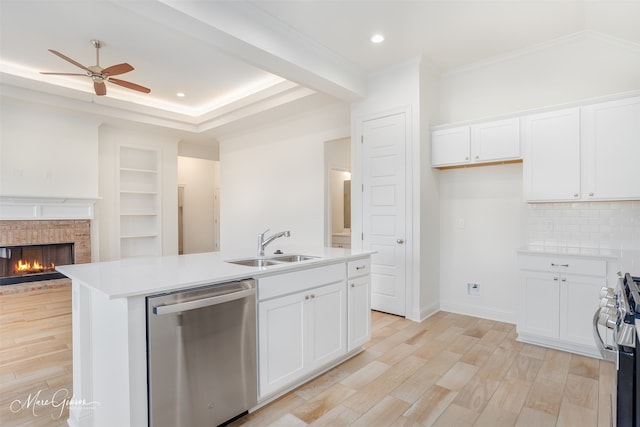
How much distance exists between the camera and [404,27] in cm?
325

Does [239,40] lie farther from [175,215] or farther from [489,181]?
[175,215]

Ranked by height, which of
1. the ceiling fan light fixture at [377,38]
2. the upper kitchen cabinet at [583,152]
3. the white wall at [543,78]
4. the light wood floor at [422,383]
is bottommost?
the light wood floor at [422,383]

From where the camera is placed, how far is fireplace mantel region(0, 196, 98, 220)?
5.09 meters

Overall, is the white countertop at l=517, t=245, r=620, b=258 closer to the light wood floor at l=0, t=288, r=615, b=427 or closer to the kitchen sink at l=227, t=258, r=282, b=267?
the light wood floor at l=0, t=288, r=615, b=427

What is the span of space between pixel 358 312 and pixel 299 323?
0.74 m

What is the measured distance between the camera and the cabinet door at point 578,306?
2834 millimetres

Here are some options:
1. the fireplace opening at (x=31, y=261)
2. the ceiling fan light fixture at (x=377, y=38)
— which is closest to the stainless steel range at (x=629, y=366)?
the ceiling fan light fixture at (x=377, y=38)

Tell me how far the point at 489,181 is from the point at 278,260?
8.73 feet

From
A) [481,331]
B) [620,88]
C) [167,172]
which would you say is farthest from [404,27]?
[167,172]

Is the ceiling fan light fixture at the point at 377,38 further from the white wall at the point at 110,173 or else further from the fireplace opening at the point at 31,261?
the fireplace opening at the point at 31,261

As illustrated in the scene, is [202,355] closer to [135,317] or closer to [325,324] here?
[135,317]

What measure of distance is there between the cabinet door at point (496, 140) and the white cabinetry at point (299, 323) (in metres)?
2.11

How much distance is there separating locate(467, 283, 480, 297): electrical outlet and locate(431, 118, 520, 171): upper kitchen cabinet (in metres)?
1.46

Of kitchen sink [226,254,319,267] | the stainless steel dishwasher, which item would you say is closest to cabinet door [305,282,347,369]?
kitchen sink [226,254,319,267]
